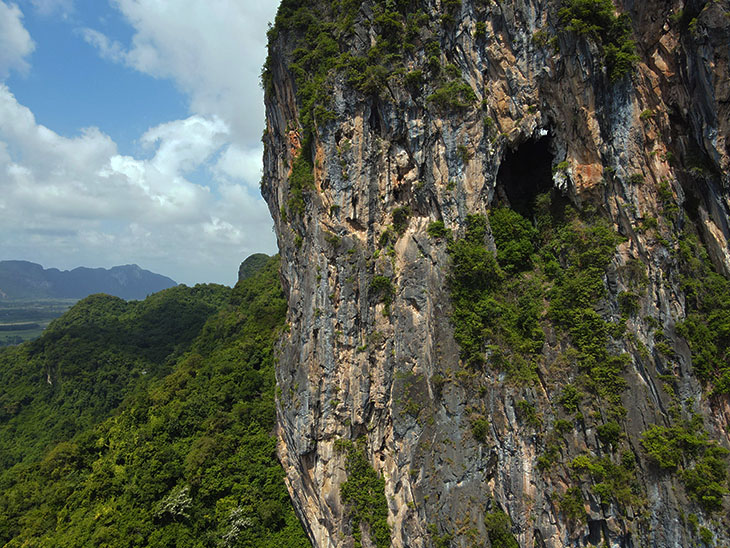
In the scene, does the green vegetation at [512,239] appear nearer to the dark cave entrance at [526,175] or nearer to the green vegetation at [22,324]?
the dark cave entrance at [526,175]

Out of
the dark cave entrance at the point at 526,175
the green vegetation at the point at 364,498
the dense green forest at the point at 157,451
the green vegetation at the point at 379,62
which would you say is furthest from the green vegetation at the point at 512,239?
the dense green forest at the point at 157,451

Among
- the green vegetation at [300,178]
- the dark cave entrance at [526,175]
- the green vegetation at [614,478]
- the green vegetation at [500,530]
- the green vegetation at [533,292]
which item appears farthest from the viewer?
the green vegetation at [300,178]

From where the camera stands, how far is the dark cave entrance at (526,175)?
1973cm

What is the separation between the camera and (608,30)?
53.5 feet

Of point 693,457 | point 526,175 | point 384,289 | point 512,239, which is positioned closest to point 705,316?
point 693,457

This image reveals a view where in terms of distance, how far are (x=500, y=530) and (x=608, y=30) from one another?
22753 millimetres

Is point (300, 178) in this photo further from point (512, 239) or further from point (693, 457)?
point (693, 457)

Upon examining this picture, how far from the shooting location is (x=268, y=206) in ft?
97.4

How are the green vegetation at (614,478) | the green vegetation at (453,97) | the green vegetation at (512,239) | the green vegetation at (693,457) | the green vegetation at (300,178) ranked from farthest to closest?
the green vegetation at (300,178), the green vegetation at (453,97), the green vegetation at (512,239), the green vegetation at (614,478), the green vegetation at (693,457)

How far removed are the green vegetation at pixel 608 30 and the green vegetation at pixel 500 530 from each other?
20.0 metres

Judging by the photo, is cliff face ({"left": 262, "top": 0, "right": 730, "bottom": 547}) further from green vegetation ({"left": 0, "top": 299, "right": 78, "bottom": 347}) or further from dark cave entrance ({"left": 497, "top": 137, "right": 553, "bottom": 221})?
green vegetation ({"left": 0, "top": 299, "right": 78, "bottom": 347})

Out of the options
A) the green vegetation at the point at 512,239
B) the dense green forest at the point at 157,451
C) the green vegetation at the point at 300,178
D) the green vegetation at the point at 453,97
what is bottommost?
the dense green forest at the point at 157,451

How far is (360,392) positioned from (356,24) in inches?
823

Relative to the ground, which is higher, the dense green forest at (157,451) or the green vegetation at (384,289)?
the green vegetation at (384,289)
